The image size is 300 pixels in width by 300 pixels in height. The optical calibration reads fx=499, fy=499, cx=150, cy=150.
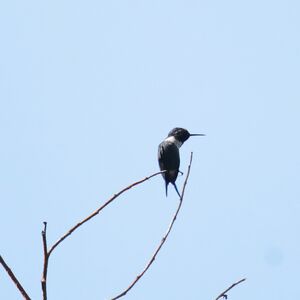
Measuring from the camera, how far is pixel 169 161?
7.46 meters

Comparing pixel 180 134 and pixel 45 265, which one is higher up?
pixel 180 134

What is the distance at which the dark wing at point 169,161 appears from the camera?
293 inches

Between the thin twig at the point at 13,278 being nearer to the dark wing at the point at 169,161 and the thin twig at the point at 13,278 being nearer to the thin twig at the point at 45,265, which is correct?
the thin twig at the point at 45,265

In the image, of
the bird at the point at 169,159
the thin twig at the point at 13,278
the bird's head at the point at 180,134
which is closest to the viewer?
the thin twig at the point at 13,278

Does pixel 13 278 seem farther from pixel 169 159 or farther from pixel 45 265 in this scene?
pixel 169 159

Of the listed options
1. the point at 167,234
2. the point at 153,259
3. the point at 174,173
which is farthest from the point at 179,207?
the point at 174,173

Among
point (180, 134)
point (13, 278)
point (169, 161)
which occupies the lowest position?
point (13, 278)

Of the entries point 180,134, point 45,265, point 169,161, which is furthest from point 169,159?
point 45,265

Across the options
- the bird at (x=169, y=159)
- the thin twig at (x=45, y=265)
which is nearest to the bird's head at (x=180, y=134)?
the bird at (x=169, y=159)

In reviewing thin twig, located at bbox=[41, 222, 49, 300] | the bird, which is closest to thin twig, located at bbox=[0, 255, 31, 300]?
thin twig, located at bbox=[41, 222, 49, 300]

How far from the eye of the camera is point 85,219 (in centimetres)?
212

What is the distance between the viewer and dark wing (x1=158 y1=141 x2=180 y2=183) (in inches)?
293

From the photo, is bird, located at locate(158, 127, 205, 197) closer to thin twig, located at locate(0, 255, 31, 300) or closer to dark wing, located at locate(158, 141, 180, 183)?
dark wing, located at locate(158, 141, 180, 183)

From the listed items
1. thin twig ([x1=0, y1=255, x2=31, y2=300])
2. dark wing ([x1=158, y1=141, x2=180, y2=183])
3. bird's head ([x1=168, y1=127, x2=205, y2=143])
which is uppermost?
bird's head ([x1=168, y1=127, x2=205, y2=143])
